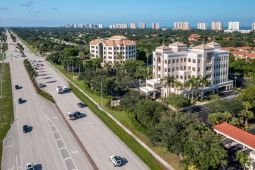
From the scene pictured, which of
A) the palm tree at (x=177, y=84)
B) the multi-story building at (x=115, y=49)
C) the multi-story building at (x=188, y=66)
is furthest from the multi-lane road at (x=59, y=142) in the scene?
the multi-story building at (x=115, y=49)

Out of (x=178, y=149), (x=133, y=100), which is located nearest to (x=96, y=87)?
(x=133, y=100)

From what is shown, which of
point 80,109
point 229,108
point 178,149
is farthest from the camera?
point 80,109

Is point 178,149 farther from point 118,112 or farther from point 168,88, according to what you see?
point 168,88

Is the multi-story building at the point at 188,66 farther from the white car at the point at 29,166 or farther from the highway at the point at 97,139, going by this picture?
the white car at the point at 29,166

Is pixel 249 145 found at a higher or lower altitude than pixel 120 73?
lower

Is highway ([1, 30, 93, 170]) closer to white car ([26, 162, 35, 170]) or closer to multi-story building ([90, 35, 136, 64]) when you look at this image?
white car ([26, 162, 35, 170])

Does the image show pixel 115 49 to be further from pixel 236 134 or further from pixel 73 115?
pixel 236 134
